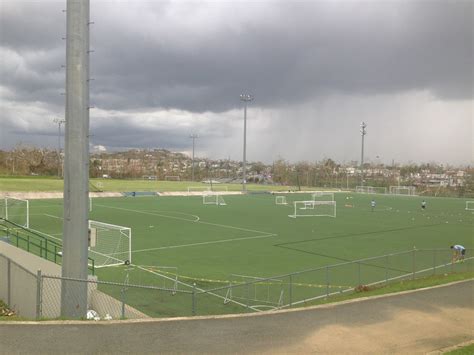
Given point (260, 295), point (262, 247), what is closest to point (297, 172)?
point (262, 247)

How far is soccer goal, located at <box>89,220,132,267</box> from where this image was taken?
967 inches

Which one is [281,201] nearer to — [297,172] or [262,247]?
[262,247]

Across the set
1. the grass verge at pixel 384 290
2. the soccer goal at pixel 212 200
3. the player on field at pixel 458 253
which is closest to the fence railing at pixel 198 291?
the player on field at pixel 458 253

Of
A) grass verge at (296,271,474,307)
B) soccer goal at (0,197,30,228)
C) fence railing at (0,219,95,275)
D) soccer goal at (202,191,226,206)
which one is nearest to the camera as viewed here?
grass verge at (296,271,474,307)

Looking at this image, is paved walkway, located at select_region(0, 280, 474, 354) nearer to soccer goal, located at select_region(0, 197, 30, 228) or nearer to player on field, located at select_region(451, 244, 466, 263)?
player on field, located at select_region(451, 244, 466, 263)

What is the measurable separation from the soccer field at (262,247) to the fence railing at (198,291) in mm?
92

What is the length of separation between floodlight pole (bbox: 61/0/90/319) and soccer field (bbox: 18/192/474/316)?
427 cm

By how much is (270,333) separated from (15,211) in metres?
48.0

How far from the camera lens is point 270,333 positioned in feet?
34.6

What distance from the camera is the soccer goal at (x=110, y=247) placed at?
2456cm

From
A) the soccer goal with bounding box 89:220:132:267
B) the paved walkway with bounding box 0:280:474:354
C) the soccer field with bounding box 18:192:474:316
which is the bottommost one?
the soccer field with bounding box 18:192:474:316

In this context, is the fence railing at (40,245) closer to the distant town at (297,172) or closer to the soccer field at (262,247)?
the soccer field at (262,247)

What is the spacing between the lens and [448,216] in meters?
58.2

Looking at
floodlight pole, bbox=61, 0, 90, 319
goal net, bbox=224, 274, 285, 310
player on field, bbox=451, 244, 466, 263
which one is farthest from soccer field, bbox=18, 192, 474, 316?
floodlight pole, bbox=61, 0, 90, 319
